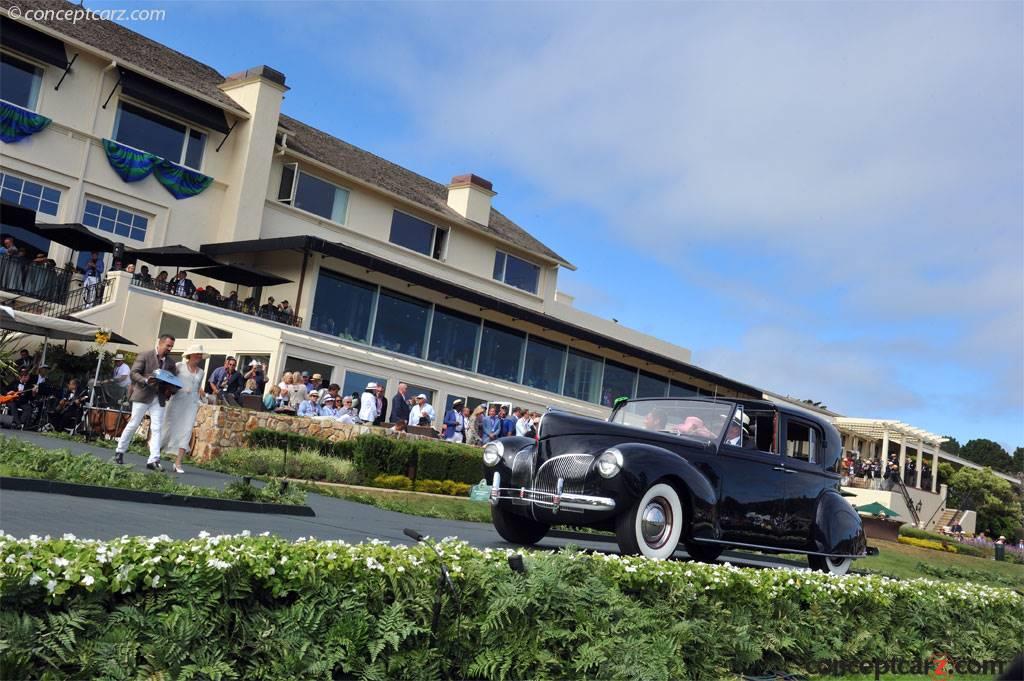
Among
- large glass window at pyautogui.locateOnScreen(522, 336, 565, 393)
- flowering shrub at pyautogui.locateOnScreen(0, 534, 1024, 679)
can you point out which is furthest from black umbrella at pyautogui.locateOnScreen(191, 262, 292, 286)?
flowering shrub at pyautogui.locateOnScreen(0, 534, 1024, 679)

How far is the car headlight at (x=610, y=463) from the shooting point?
8.58 meters

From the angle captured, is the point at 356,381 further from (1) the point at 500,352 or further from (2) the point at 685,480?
(2) the point at 685,480

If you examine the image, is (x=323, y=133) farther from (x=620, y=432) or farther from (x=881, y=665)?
(x=881, y=665)

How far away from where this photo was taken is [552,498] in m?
8.95

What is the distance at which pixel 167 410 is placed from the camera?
13711 mm

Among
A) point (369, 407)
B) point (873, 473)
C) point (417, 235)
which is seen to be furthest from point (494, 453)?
point (873, 473)

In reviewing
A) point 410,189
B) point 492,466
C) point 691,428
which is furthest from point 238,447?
point 410,189

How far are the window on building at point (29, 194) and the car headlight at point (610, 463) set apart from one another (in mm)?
23251

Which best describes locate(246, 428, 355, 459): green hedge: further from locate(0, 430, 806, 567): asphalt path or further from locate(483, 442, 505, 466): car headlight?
locate(483, 442, 505, 466): car headlight

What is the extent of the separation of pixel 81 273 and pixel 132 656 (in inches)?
977

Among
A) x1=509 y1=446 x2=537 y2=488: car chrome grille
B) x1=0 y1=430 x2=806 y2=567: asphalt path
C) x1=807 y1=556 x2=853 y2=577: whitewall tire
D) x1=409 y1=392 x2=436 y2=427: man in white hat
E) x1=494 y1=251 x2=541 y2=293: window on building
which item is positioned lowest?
x1=0 y1=430 x2=806 y2=567: asphalt path

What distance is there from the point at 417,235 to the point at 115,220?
1278 centimetres

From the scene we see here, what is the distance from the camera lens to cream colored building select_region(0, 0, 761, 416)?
2650 centimetres

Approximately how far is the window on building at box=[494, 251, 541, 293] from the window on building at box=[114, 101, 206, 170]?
14938mm
